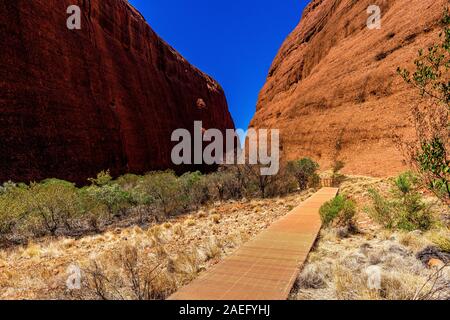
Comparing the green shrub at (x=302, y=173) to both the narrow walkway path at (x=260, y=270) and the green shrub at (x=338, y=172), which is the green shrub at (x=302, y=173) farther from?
the narrow walkway path at (x=260, y=270)

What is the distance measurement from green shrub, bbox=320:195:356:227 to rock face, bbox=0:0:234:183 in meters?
18.9

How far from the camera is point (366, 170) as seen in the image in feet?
61.7

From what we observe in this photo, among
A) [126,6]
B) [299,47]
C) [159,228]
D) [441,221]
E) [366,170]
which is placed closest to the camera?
[441,221]

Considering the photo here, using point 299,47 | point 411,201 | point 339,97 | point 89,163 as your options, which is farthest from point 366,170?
point 299,47

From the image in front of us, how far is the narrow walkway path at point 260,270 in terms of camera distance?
3.32 m

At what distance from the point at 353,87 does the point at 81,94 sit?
2483 cm

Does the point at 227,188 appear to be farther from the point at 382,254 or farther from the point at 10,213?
the point at 382,254

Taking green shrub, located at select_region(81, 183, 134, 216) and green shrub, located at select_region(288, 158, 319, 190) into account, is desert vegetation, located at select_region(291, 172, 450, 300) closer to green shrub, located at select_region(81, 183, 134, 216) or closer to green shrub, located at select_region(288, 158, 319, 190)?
green shrub, located at select_region(288, 158, 319, 190)

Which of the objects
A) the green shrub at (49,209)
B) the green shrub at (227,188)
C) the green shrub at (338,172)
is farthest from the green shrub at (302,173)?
the green shrub at (49,209)

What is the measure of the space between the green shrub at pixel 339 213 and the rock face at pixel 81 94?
18869 millimetres

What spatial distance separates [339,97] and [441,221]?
21.9 meters

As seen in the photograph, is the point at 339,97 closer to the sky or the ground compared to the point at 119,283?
closer to the sky
